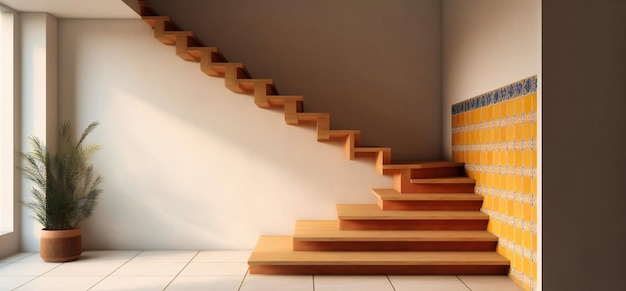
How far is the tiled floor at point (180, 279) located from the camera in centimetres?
393

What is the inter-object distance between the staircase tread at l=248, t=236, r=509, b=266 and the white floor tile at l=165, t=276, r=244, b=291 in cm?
24

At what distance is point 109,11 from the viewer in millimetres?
5059

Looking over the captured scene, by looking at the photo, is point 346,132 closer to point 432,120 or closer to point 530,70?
point 432,120

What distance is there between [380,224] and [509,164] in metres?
1.26

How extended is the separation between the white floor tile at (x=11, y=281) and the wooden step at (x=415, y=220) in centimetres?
257

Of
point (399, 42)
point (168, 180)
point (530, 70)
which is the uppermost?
point (399, 42)

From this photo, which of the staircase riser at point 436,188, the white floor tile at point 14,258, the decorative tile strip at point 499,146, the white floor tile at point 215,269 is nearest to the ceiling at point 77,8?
the white floor tile at point 14,258

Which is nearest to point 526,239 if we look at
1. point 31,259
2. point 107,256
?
point 107,256

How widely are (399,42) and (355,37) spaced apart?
48 cm

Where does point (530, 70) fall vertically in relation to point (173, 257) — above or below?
above

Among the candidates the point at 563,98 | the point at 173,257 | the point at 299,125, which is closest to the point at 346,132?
the point at 299,125

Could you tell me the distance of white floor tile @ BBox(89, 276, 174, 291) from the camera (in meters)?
3.91

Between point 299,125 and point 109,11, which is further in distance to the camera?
point 299,125

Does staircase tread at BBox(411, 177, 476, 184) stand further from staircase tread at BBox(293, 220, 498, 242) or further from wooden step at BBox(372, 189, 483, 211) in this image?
staircase tread at BBox(293, 220, 498, 242)
